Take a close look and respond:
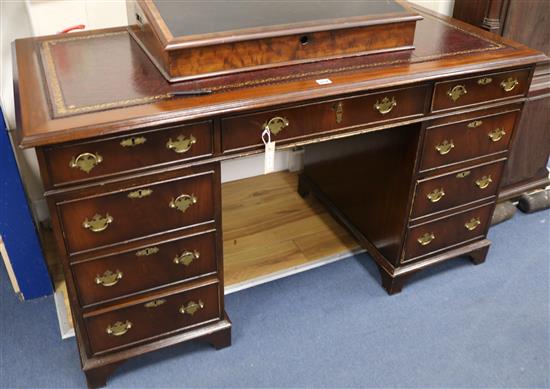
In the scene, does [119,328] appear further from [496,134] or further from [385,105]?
[496,134]

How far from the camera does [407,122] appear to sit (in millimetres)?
1336

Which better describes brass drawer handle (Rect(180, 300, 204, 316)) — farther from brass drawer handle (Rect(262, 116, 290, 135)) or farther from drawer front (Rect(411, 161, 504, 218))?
drawer front (Rect(411, 161, 504, 218))

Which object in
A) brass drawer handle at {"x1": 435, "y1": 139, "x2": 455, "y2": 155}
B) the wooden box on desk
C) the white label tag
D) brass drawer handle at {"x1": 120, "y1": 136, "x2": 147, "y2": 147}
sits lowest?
brass drawer handle at {"x1": 435, "y1": 139, "x2": 455, "y2": 155}

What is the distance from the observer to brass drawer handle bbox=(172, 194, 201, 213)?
46.6 inches

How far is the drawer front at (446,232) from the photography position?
1617 millimetres

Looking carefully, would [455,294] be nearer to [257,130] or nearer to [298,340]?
[298,340]

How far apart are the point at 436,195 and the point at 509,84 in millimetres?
357

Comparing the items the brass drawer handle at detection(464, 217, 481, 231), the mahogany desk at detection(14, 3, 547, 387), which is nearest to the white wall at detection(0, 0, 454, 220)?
the mahogany desk at detection(14, 3, 547, 387)

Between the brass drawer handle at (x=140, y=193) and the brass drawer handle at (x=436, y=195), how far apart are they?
2.67 feet

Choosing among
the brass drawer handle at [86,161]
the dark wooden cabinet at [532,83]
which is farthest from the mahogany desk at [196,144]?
the dark wooden cabinet at [532,83]

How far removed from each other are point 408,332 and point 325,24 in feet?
2.99

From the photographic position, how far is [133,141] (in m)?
1.06

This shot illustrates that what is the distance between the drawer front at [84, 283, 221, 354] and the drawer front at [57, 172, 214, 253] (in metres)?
0.22

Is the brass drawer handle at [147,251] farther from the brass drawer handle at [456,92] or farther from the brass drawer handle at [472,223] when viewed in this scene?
the brass drawer handle at [472,223]
